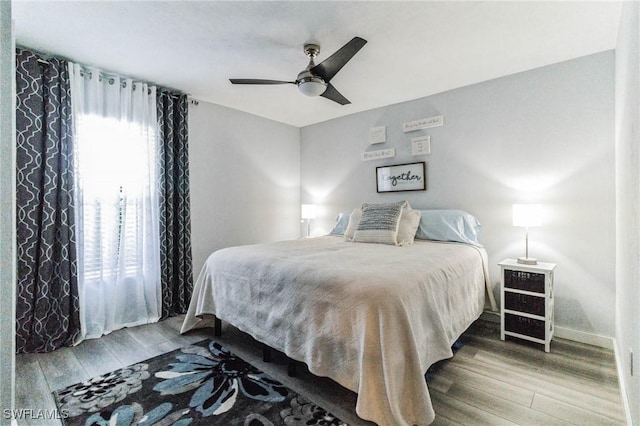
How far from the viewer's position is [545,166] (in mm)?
2693

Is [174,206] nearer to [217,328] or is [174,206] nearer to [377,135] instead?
[217,328]

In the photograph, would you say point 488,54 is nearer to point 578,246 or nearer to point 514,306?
point 578,246

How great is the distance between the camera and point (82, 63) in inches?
105

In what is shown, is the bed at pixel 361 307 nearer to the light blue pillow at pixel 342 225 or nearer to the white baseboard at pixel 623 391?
the white baseboard at pixel 623 391

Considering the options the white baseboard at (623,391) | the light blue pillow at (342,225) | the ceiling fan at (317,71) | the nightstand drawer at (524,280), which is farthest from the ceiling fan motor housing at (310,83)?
the white baseboard at (623,391)

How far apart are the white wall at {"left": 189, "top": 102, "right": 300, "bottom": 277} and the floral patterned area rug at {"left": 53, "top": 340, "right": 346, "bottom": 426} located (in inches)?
66.9

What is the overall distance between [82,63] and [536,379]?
4.36 m

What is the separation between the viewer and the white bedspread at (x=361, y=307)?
4.68 feet

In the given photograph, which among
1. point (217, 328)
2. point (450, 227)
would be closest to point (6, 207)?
point (217, 328)

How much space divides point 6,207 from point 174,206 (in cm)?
225

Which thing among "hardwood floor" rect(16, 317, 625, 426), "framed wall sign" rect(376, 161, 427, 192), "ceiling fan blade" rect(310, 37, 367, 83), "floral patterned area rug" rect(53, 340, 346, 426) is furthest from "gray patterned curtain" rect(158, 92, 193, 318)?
"framed wall sign" rect(376, 161, 427, 192)

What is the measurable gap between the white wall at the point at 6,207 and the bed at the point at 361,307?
1231 mm

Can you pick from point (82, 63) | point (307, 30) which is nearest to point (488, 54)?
point (307, 30)

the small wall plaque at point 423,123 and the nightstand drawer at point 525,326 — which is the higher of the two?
the small wall plaque at point 423,123
